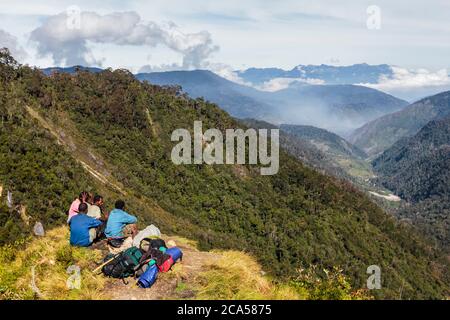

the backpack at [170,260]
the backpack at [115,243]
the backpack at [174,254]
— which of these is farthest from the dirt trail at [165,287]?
the backpack at [115,243]

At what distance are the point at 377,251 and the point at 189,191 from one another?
74400mm

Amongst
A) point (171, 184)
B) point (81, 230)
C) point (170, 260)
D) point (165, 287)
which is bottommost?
point (171, 184)

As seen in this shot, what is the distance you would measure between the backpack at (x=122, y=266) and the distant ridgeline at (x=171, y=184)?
30.5m

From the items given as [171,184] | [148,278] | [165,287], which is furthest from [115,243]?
[171,184]

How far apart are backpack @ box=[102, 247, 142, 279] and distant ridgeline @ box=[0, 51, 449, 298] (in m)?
30.5

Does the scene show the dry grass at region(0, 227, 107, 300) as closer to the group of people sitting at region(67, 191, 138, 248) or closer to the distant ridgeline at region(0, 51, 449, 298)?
the group of people sitting at region(67, 191, 138, 248)

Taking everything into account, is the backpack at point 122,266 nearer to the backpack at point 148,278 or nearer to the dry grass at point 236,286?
the backpack at point 148,278

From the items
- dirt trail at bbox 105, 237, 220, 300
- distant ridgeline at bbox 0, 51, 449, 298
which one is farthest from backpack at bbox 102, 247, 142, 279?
distant ridgeline at bbox 0, 51, 449, 298

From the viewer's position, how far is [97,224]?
58.6 feet

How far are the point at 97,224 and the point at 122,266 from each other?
3793mm

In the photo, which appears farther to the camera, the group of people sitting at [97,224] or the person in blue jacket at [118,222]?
the person in blue jacket at [118,222]

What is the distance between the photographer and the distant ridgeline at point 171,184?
63250mm

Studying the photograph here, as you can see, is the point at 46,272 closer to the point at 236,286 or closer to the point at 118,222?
the point at 118,222

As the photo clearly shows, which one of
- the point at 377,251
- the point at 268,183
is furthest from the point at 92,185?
the point at 377,251
